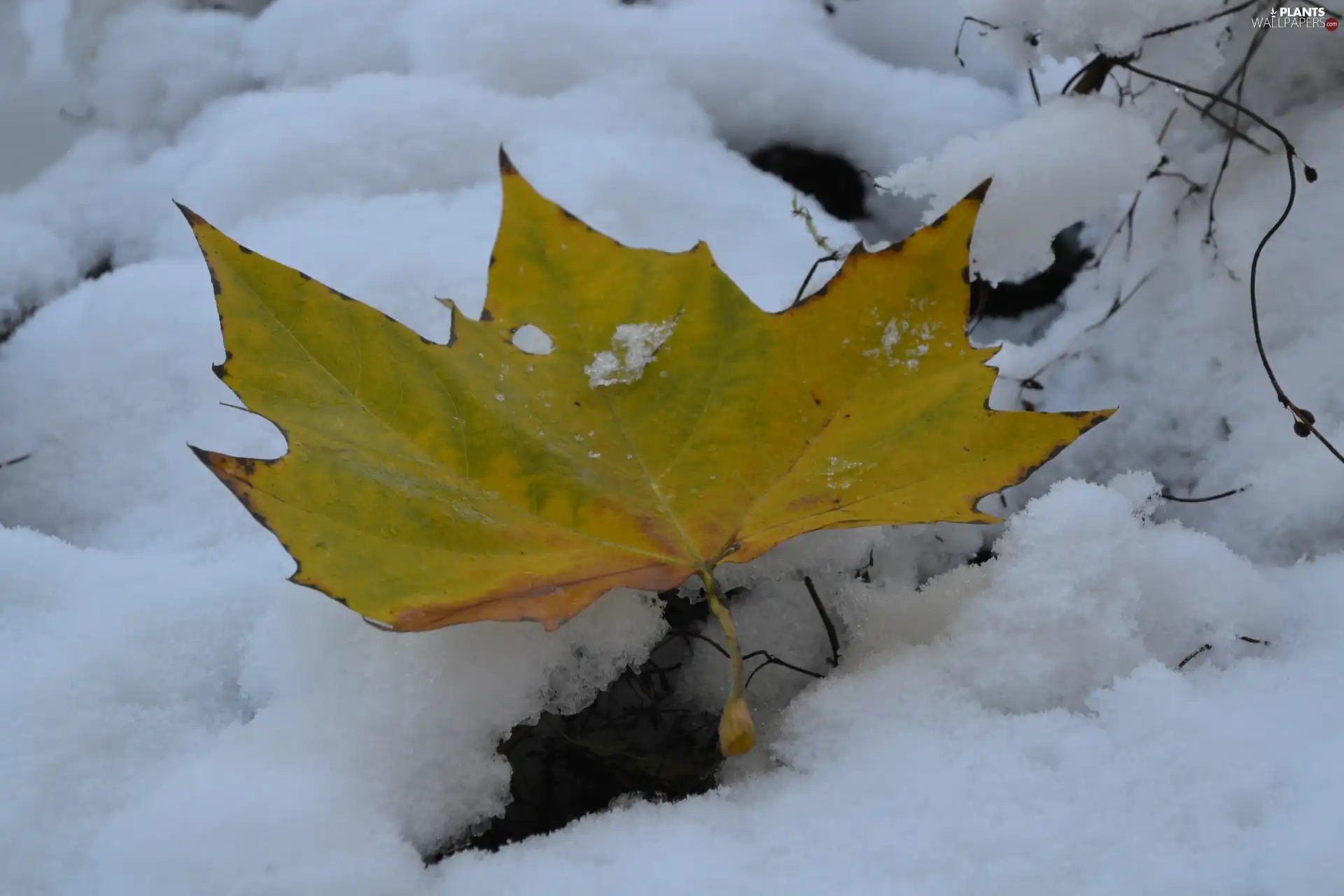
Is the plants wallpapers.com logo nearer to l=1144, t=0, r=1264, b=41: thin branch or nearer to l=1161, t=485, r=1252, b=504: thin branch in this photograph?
l=1144, t=0, r=1264, b=41: thin branch

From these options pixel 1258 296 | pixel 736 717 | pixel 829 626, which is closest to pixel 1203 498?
pixel 1258 296

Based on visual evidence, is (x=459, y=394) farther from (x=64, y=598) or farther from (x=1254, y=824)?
(x=1254, y=824)

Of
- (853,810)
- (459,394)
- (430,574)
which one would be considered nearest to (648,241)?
(459,394)

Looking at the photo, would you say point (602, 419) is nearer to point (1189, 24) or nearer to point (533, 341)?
point (533, 341)

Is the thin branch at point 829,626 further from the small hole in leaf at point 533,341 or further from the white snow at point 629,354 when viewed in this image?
the small hole in leaf at point 533,341

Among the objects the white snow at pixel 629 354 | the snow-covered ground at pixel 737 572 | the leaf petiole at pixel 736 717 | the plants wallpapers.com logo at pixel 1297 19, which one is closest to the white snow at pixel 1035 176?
the snow-covered ground at pixel 737 572

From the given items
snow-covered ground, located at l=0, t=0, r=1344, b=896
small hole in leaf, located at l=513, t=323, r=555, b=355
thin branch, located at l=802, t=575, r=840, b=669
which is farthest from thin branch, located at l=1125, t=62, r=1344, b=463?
small hole in leaf, located at l=513, t=323, r=555, b=355
